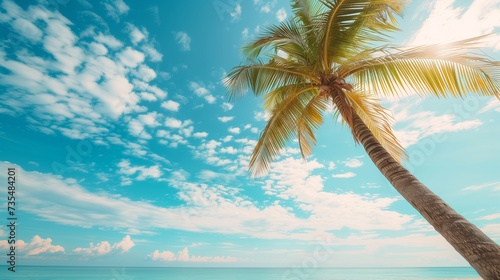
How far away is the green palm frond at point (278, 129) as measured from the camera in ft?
19.7

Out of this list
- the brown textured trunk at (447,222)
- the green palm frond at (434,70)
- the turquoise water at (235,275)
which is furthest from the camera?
the turquoise water at (235,275)

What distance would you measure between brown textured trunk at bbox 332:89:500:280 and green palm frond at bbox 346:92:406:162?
8.08ft

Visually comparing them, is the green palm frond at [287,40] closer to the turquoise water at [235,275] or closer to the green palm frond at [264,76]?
the green palm frond at [264,76]

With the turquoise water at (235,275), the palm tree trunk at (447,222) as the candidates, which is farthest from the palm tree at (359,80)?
the turquoise water at (235,275)

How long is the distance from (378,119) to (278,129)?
229cm

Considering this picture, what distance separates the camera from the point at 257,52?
677cm

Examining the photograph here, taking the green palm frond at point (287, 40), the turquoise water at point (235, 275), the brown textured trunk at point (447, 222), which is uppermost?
the green palm frond at point (287, 40)

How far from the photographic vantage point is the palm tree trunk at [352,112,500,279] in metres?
2.19

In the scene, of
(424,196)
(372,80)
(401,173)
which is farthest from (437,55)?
(424,196)

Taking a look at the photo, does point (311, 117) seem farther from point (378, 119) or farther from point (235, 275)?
point (235, 275)

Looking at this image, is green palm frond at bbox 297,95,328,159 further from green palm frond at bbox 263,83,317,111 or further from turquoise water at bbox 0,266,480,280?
turquoise water at bbox 0,266,480,280

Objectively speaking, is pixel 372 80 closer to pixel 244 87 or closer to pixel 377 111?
pixel 377 111

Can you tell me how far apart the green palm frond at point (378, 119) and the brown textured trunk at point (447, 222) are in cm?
246

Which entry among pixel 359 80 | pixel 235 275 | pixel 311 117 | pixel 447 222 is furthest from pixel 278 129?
pixel 235 275
